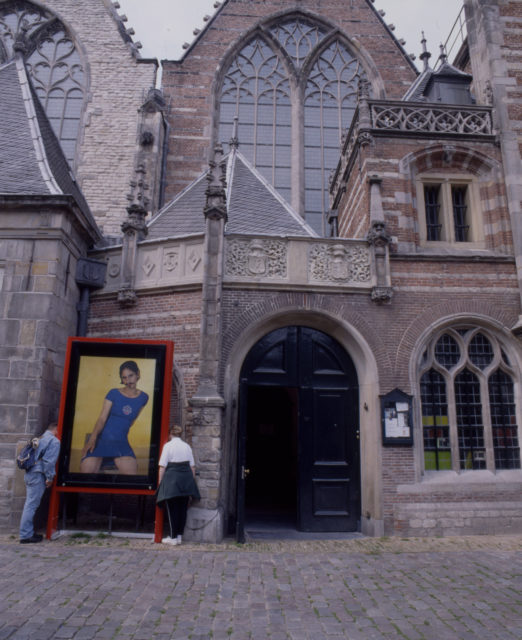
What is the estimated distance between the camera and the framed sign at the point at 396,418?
8.43 m

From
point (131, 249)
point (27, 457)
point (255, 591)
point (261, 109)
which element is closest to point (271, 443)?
point (131, 249)

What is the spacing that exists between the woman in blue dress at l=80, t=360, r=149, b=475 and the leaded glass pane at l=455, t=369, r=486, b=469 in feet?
19.9

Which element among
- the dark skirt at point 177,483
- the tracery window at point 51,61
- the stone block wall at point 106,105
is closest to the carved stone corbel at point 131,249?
the dark skirt at point 177,483

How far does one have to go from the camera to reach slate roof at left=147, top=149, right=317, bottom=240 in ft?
33.5

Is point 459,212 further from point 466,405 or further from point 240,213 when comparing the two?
point 240,213

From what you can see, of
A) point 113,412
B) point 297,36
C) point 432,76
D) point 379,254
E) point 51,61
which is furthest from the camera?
point 297,36

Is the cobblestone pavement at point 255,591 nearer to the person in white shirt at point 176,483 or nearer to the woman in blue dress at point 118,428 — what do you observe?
the person in white shirt at point 176,483

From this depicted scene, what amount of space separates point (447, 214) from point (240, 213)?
15.4 feet

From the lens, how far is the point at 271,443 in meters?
14.6

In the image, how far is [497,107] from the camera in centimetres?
1065

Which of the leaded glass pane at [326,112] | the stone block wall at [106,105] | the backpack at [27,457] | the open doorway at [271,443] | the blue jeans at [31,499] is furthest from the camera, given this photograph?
the leaded glass pane at [326,112]

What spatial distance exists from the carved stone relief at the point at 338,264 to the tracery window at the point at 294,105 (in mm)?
7557

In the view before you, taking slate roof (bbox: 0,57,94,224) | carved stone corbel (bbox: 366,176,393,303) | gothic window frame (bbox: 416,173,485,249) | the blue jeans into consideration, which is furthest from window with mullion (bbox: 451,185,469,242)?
the blue jeans

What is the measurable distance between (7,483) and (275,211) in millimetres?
7783
